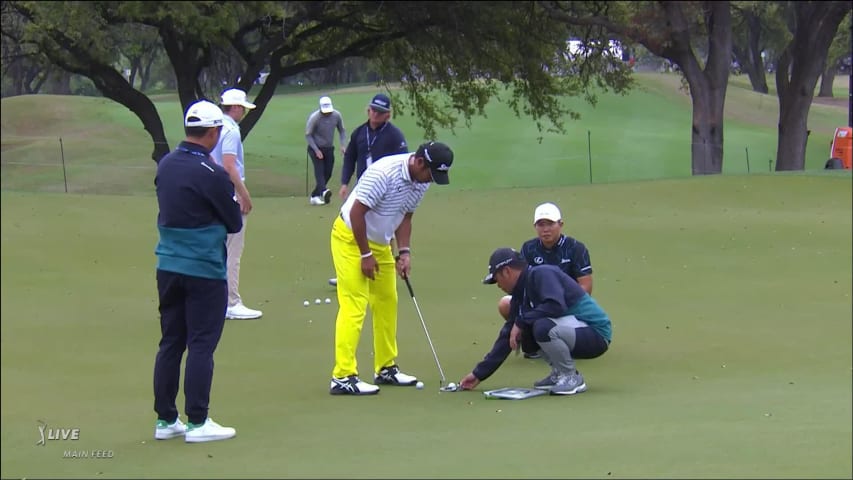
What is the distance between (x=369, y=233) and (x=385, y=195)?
0.30 metres

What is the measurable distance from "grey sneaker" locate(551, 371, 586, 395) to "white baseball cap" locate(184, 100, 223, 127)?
285cm

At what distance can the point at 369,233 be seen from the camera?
812cm

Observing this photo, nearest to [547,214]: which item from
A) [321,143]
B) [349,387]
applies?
[349,387]

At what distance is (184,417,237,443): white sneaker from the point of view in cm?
642

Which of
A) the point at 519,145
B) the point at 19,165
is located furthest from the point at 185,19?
the point at 519,145

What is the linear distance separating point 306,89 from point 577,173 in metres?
25.9

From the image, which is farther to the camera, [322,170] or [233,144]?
[322,170]

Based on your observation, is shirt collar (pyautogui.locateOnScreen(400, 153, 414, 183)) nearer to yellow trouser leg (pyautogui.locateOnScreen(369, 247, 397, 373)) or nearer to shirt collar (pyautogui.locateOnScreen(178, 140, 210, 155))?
yellow trouser leg (pyautogui.locateOnScreen(369, 247, 397, 373))

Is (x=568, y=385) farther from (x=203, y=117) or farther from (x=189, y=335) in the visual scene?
(x=203, y=117)

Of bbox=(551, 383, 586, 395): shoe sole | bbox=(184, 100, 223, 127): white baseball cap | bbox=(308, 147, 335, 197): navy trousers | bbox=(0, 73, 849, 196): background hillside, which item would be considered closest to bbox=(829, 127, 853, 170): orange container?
bbox=(0, 73, 849, 196): background hillside

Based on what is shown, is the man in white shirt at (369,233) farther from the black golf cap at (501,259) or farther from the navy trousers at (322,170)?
the navy trousers at (322,170)

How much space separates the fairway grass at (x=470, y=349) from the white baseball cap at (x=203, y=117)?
1.35m

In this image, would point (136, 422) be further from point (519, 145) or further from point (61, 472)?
point (519, 145)

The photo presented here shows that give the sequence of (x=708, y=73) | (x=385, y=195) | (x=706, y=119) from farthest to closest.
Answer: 1. (x=706, y=119)
2. (x=708, y=73)
3. (x=385, y=195)
